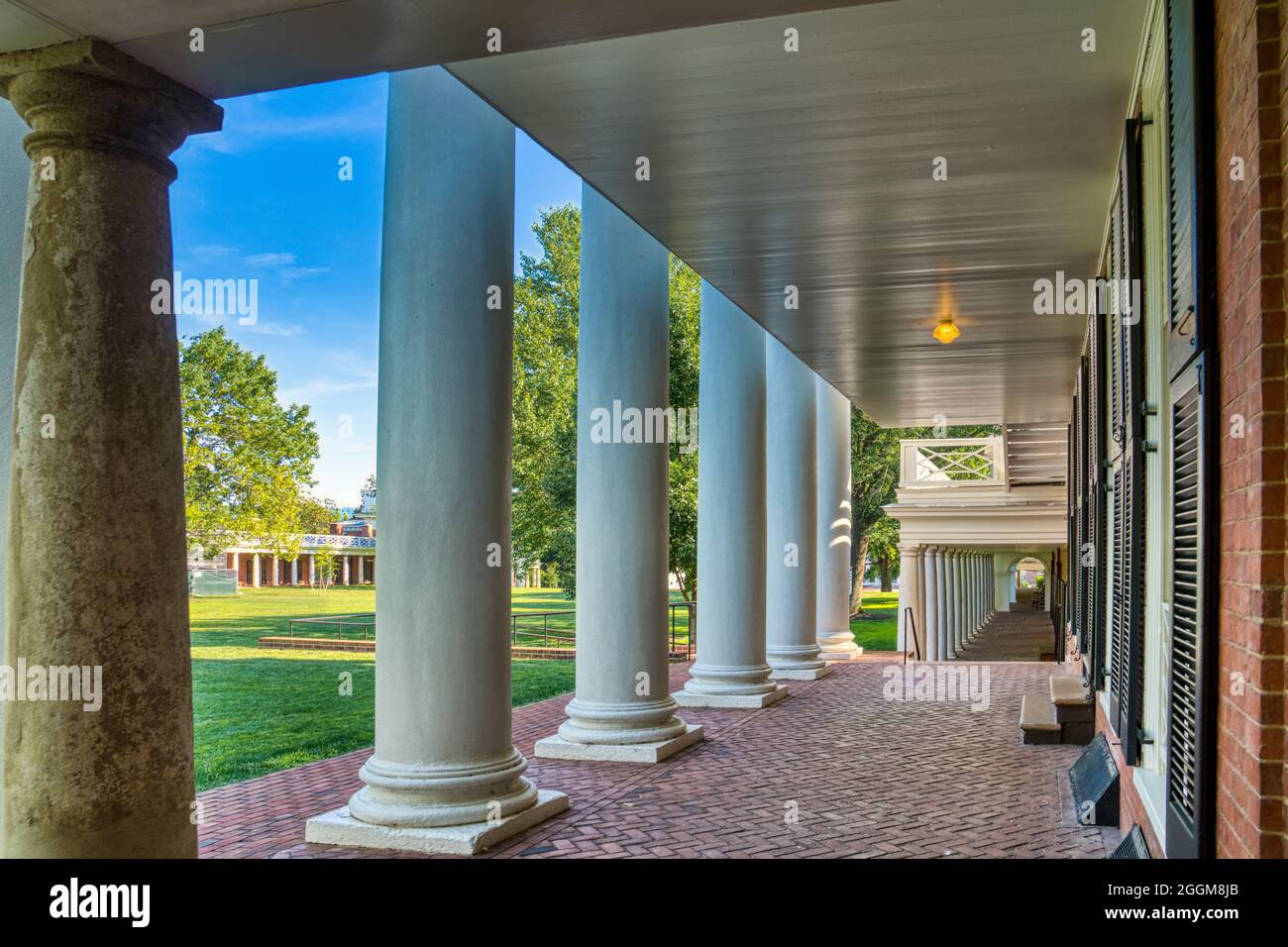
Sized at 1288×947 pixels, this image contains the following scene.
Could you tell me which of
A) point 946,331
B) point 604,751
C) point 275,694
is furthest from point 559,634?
point 604,751

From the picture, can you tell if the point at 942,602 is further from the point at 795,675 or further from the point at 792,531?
the point at 792,531

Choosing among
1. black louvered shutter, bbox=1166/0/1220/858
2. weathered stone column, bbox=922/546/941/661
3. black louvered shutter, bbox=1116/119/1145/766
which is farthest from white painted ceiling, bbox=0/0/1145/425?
weathered stone column, bbox=922/546/941/661

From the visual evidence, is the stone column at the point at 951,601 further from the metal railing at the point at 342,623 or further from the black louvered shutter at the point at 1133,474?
the black louvered shutter at the point at 1133,474

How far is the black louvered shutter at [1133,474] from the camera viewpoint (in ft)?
25.8

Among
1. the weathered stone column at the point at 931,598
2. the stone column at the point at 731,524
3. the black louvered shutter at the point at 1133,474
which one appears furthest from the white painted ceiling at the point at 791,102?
the weathered stone column at the point at 931,598

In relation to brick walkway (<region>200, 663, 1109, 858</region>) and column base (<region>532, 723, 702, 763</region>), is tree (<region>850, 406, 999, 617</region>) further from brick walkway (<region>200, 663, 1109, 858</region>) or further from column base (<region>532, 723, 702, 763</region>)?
column base (<region>532, 723, 702, 763</region>)

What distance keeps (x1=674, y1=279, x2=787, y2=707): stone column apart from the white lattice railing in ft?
72.0

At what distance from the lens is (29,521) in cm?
655

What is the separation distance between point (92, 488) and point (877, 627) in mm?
65811

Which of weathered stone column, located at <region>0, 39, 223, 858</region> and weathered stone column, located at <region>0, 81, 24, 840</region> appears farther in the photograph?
weathered stone column, located at <region>0, 81, 24, 840</region>

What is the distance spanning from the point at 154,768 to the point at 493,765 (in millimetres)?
4523

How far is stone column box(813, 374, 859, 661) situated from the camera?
29.9 meters

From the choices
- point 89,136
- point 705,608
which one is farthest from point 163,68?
point 705,608

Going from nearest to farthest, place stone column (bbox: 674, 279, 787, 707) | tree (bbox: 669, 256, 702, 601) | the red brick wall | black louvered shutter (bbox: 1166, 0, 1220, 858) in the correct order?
the red brick wall
black louvered shutter (bbox: 1166, 0, 1220, 858)
stone column (bbox: 674, 279, 787, 707)
tree (bbox: 669, 256, 702, 601)
